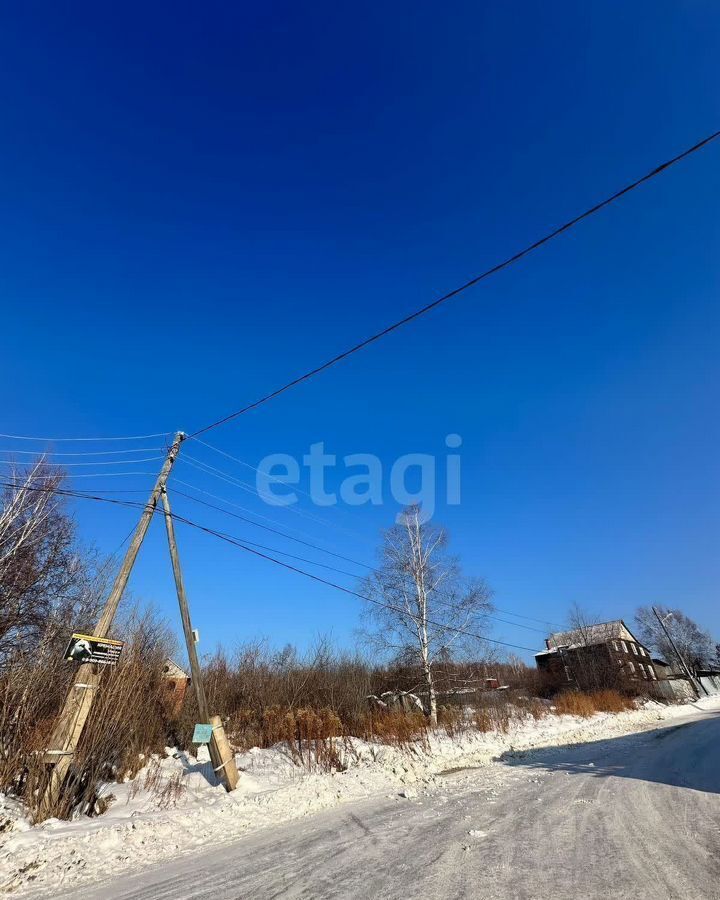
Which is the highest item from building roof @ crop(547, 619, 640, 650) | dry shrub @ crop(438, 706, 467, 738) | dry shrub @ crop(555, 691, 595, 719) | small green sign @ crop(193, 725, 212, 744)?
building roof @ crop(547, 619, 640, 650)

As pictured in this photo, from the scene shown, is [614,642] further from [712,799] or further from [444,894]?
[444,894]

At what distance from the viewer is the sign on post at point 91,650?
7239 millimetres

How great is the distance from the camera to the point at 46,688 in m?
7.37

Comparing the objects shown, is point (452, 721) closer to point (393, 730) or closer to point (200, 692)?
point (393, 730)

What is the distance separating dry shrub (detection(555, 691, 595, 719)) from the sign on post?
22.1 metres

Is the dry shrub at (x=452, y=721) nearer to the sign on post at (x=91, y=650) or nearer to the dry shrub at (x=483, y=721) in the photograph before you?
the dry shrub at (x=483, y=721)

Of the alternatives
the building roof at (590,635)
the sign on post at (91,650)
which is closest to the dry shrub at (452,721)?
the sign on post at (91,650)

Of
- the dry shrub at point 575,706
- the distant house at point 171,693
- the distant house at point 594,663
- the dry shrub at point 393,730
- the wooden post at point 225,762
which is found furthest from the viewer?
the distant house at point 594,663

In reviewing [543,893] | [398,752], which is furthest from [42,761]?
[398,752]

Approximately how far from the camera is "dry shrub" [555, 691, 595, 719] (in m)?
22.3

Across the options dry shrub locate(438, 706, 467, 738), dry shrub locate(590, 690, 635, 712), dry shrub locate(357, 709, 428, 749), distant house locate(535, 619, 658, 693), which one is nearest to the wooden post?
dry shrub locate(357, 709, 428, 749)

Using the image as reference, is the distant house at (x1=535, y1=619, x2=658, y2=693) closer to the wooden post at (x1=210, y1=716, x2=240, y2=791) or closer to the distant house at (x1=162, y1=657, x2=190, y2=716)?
the distant house at (x1=162, y1=657, x2=190, y2=716)

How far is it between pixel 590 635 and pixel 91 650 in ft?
188

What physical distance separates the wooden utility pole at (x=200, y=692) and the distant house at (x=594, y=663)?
108 ft
